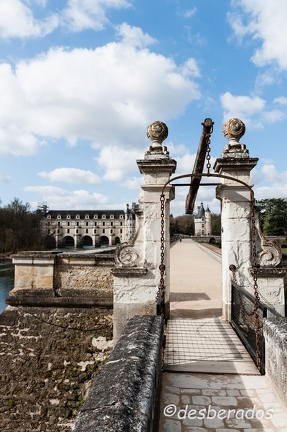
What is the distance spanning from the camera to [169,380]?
363cm

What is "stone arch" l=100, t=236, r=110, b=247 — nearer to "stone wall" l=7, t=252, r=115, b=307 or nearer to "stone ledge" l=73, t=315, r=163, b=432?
"stone wall" l=7, t=252, r=115, b=307

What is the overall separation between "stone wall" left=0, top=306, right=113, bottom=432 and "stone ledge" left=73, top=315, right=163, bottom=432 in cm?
291

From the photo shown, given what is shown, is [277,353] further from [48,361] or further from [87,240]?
[87,240]

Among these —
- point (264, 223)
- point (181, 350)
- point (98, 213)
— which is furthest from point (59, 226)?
point (181, 350)

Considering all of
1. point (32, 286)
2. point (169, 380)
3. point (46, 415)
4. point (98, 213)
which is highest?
point (98, 213)

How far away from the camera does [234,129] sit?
584 centimetres

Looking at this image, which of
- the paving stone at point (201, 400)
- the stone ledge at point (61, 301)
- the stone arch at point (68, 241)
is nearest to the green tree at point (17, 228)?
the stone arch at point (68, 241)

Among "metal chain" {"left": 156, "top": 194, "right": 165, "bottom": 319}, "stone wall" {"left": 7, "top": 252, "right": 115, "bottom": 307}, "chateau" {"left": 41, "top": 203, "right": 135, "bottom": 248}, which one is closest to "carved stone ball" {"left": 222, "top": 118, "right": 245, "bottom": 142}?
"metal chain" {"left": 156, "top": 194, "right": 165, "bottom": 319}

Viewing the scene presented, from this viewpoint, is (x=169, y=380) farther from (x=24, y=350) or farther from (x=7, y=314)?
(x=7, y=314)

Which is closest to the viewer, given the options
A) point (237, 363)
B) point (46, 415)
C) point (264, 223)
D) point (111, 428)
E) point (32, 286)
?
point (111, 428)

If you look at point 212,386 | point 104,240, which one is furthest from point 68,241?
point 212,386

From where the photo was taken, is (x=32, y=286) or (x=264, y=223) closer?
(x=32, y=286)

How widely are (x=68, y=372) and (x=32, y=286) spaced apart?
1.81 m

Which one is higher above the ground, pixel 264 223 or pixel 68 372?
pixel 264 223
